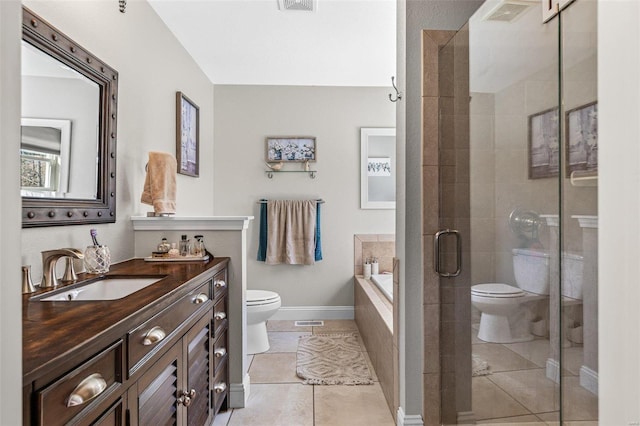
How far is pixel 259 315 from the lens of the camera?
2.83 m

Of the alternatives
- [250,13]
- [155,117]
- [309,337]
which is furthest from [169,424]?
[250,13]

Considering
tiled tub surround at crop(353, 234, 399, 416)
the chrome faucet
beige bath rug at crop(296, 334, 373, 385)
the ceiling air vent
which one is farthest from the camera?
beige bath rug at crop(296, 334, 373, 385)

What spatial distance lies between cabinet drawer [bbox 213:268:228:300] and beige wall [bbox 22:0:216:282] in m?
0.55

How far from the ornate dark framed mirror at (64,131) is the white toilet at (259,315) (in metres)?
1.22

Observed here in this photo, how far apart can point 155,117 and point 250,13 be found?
0.93 metres

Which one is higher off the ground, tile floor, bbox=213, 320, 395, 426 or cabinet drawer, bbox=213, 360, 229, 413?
cabinet drawer, bbox=213, 360, 229, 413

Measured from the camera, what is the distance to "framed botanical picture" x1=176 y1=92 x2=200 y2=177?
2881mm

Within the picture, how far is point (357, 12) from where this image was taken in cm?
250

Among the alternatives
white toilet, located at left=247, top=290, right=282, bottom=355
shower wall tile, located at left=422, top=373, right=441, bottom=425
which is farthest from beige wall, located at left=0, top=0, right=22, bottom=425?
white toilet, located at left=247, top=290, right=282, bottom=355

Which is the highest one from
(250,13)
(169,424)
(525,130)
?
(250,13)

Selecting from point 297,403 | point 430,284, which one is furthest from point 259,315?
point 430,284

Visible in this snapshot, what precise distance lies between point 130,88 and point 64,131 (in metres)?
0.65

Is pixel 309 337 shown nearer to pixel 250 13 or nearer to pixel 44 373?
pixel 250 13

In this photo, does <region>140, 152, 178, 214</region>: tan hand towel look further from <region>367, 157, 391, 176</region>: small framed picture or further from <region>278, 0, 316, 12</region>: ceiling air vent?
<region>367, 157, 391, 176</region>: small framed picture
